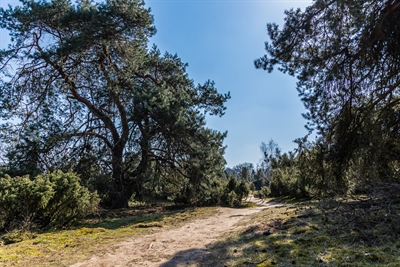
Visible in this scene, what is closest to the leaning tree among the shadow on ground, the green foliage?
the green foliage

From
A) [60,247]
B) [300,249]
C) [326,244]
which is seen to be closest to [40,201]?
[60,247]

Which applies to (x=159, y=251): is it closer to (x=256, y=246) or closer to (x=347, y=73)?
(x=256, y=246)

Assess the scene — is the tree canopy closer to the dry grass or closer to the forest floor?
the forest floor

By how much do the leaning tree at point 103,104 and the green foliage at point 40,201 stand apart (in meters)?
4.25

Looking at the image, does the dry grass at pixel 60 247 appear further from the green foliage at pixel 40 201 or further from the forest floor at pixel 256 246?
the green foliage at pixel 40 201

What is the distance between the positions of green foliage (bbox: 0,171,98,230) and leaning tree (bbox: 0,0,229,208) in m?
4.25

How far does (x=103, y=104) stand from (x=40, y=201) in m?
7.39

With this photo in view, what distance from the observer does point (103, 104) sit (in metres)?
11.9

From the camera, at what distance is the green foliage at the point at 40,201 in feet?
16.6

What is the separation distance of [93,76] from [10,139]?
4432 mm

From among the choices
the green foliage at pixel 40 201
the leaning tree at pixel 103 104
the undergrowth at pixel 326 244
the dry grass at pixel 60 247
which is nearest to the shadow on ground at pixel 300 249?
the undergrowth at pixel 326 244

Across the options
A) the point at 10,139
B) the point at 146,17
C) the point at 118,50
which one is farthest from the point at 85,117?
the point at 146,17

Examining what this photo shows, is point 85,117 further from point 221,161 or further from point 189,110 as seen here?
point 221,161

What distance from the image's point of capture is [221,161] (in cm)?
Result: 1114
